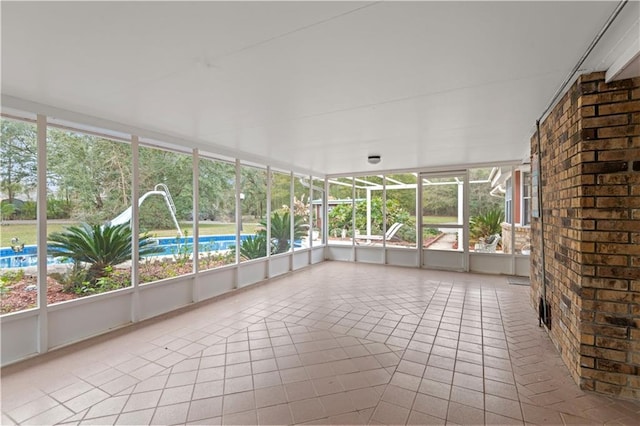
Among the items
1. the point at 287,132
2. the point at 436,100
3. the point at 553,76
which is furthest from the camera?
the point at 287,132

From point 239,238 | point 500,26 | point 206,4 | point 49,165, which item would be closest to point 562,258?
point 500,26

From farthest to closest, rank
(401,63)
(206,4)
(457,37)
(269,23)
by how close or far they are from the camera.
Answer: (401,63), (457,37), (269,23), (206,4)

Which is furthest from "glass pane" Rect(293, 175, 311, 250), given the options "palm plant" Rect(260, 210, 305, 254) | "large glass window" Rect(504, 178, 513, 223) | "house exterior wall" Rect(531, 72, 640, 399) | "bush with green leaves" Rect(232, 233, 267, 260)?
"house exterior wall" Rect(531, 72, 640, 399)

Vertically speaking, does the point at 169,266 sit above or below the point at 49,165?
below

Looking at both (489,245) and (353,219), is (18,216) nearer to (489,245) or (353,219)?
(353,219)

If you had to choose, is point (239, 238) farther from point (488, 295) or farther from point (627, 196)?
point (627, 196)

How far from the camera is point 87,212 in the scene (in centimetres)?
329

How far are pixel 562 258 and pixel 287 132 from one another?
3.17 m

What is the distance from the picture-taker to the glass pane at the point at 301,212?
7.09 meters

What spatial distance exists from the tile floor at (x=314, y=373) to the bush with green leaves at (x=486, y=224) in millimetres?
2929

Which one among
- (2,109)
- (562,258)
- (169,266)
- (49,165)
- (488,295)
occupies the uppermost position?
(2,109)

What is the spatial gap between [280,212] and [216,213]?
1.87 meters

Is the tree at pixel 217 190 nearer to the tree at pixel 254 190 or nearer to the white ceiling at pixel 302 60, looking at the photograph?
the tree at pixel 254 190

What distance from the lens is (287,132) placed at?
12.6 feet
